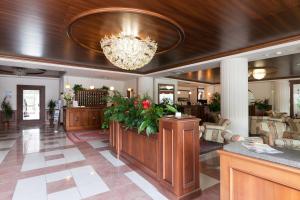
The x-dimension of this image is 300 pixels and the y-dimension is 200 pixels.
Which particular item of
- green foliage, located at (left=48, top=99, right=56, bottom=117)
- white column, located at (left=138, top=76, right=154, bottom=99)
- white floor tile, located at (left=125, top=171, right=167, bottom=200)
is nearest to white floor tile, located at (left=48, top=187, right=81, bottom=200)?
white floor tile, located at (left=125, top=171, right=167, bottom=200)

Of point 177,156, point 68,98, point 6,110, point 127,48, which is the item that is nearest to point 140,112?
point 177,156

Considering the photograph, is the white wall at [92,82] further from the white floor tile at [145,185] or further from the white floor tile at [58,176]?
the white floor tile at [145,185]

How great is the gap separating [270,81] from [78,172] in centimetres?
1211

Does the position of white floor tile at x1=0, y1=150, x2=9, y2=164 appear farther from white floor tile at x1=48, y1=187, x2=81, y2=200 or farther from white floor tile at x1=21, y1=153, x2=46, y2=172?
white floor tile at x1=48, y1=187, x2=81, y2=200

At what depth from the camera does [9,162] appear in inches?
150

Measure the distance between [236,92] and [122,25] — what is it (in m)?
3.74

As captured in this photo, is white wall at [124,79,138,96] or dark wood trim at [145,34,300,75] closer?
dark wood trim at [145,34,300,75]

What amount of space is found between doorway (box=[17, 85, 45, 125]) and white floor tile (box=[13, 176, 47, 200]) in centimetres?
827

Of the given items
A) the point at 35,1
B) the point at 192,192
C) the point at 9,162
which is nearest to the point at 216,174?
the point at 192,192

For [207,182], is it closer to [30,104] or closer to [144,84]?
[144,84]

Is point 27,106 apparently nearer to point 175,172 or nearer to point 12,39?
point 12,39

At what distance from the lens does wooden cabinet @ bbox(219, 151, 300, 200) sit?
1.10 meters

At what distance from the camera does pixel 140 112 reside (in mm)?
3197

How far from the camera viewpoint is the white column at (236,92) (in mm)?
5066
